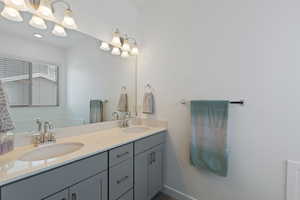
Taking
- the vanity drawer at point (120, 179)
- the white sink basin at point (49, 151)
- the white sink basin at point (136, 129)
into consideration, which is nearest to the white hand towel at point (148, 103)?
the white sink basin at point (136, 129)

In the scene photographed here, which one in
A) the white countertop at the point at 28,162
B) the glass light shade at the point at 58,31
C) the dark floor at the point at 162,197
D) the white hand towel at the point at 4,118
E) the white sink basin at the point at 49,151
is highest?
the glass light shade at the point at 58,31

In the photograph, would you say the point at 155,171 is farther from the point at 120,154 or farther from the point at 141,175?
the point at 120,154

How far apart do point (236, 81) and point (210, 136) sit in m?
0.61

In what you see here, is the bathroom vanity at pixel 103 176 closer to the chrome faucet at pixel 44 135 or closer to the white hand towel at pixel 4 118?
the chrome faucet at pixel 44 135

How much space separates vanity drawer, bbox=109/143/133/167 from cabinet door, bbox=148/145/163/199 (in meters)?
0.39

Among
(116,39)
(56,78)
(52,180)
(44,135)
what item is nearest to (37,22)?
(56,78)

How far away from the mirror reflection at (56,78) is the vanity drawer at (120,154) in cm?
Answer: 59

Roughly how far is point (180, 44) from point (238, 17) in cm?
63

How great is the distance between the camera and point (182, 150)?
182 centimetres

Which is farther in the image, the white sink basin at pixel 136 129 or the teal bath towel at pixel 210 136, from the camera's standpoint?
the white sink basin at pixel 136 129

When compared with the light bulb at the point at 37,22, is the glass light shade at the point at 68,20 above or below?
above

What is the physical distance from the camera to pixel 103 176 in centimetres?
115

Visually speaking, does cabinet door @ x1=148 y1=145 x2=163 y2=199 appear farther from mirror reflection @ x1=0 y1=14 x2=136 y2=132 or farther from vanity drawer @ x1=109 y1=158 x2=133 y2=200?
mirror reflection @ x1=0 y1=14 x2=136 y2=132

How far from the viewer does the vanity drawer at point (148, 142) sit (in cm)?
150
